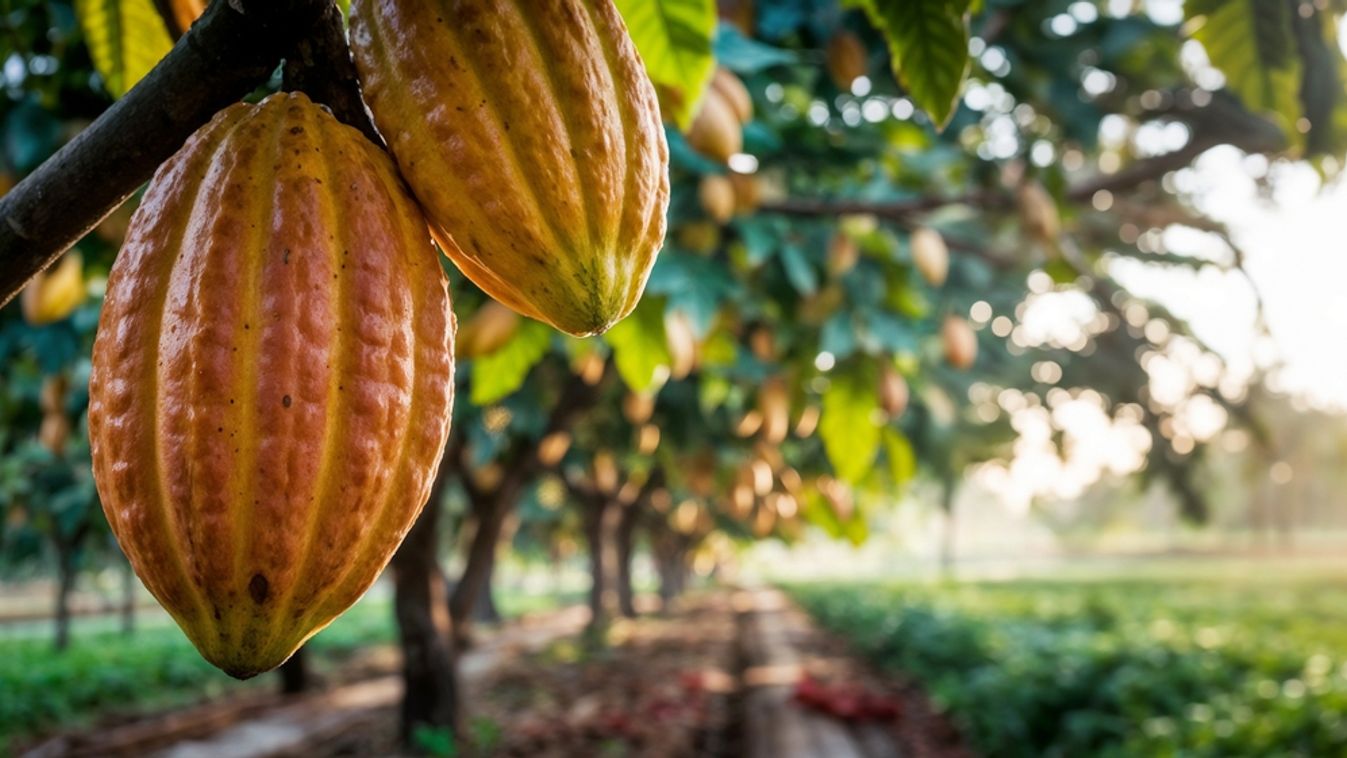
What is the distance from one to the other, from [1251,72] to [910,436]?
4.84 metres

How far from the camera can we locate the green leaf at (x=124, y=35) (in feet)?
2.55

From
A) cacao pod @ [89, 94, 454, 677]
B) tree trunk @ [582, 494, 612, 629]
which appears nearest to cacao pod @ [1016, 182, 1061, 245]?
cacao pod @ [89, 94, 454, 677]

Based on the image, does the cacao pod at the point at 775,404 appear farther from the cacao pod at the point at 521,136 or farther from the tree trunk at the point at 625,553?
the tree trunk at the point at 625,553

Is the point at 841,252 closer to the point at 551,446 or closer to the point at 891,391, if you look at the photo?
the point at 891,391

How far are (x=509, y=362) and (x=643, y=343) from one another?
0.82 feet

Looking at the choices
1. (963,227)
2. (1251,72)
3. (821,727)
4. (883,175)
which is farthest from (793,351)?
(821,727)

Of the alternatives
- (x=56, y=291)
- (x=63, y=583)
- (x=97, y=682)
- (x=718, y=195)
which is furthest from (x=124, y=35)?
(x=63, y=583)

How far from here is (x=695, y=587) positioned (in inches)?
1638

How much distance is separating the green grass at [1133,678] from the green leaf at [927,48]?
4176mm

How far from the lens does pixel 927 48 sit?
32.2 inches

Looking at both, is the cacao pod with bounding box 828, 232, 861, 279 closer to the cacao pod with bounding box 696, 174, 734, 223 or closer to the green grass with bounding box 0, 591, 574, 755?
the cacao pod with bounding box 696, 174, 734, 223

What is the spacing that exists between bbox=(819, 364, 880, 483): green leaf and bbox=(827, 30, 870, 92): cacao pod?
0.67 meters

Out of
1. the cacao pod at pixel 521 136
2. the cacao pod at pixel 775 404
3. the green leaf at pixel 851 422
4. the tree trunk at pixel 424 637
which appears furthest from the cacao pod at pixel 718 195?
the tree trunk at pixel 424 637

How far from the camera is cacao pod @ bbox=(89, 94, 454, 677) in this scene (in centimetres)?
42
